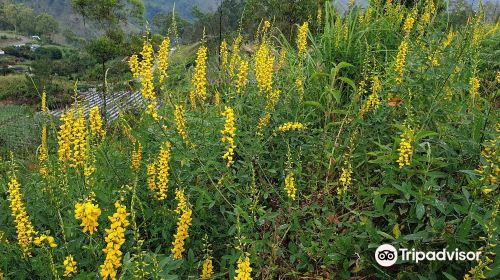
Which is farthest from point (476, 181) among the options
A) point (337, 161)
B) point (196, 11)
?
point (196, 11)

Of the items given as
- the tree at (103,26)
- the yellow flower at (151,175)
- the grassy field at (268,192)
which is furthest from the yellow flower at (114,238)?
the tree at (103,26)

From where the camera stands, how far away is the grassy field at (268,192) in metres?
2.20

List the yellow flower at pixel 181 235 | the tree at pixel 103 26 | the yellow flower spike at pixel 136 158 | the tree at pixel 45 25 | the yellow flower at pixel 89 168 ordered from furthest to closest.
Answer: the tree at pixel 45 25
the tree at pixel 103 26
the yellow flower spike at pixel 136 158
the yellow flower at pixel 89 168
the yellow flower at pixel 181 235

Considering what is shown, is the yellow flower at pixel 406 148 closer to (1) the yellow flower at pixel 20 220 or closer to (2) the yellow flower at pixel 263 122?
(2) the yellow flower at pixel 263 122

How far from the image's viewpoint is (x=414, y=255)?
2199 mm

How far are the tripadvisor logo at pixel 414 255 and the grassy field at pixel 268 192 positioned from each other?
0.09 ft

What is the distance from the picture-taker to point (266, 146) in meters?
3.24

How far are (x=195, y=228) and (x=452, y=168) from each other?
1.69m

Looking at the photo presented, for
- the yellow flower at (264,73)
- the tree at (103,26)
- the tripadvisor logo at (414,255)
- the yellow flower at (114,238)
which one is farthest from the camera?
the tree at (103,26)

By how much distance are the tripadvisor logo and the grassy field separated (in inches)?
1.0

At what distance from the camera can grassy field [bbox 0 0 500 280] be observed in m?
2.20

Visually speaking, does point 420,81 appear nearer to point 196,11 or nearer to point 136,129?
point 136,129

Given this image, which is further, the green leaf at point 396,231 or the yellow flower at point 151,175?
the yellow flower at point 151,175

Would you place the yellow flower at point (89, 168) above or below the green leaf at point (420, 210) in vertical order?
below
